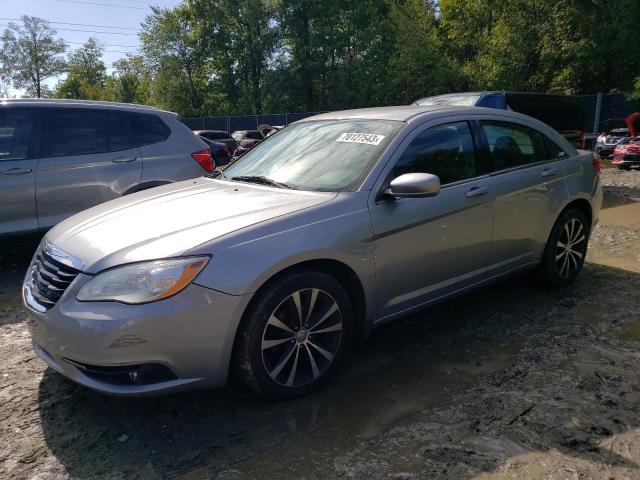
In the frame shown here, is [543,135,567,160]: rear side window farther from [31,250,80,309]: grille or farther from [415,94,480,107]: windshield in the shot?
[31,250,80,309]: grille

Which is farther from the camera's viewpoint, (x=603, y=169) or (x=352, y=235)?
(x=603, y=169)

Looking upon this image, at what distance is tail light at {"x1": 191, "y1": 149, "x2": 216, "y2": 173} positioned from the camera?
614 cm

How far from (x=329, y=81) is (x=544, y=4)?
18089 mm

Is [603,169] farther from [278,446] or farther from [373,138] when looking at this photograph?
[278,446]

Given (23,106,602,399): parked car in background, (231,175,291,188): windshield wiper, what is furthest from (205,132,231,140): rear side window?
(231,175,291,188): windshield wiper

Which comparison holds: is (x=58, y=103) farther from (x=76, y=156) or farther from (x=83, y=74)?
(x=83, y=74)

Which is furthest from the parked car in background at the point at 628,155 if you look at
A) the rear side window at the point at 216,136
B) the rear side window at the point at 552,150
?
the rear side window at the point at 216,136

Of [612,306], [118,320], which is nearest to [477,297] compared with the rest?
[612,306]

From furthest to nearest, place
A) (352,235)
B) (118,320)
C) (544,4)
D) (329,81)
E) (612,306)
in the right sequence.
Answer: (329,81) → (544,4) → (612,306) → (352,235) → (118,320)

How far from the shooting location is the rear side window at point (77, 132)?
541 centimetres

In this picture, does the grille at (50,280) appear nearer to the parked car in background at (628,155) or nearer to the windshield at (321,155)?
the windshield at (321,155)

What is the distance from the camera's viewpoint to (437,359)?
11.4ft

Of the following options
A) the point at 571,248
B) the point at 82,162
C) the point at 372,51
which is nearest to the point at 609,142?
the point at 571,248

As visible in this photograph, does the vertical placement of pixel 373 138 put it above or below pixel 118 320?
above
